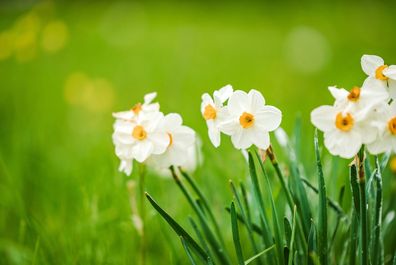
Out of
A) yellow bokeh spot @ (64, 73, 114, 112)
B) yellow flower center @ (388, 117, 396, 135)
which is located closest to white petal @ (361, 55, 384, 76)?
yellow flower center @ (388, 117, 396, 135)

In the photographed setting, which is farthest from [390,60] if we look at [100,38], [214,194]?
[100,38]

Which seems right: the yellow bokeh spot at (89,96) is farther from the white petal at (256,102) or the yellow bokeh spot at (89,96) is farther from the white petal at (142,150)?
the white petal at (256,102)

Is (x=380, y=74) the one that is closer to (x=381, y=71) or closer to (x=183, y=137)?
(x=381, y=71)

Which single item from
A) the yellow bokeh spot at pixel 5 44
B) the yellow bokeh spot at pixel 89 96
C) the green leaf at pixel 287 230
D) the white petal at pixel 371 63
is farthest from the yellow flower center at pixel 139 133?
the yellow bokeh spot at pixel 89 96

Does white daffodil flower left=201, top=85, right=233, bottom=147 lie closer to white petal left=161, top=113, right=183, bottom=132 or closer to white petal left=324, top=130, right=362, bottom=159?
white petal left=161, top=113, right=183, bottom=132

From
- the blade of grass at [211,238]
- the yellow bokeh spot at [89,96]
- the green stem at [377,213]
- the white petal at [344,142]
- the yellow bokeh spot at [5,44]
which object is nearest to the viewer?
the white petal at [344,142]

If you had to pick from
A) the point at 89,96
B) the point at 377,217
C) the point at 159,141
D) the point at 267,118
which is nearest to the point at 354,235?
the point at 377,217
